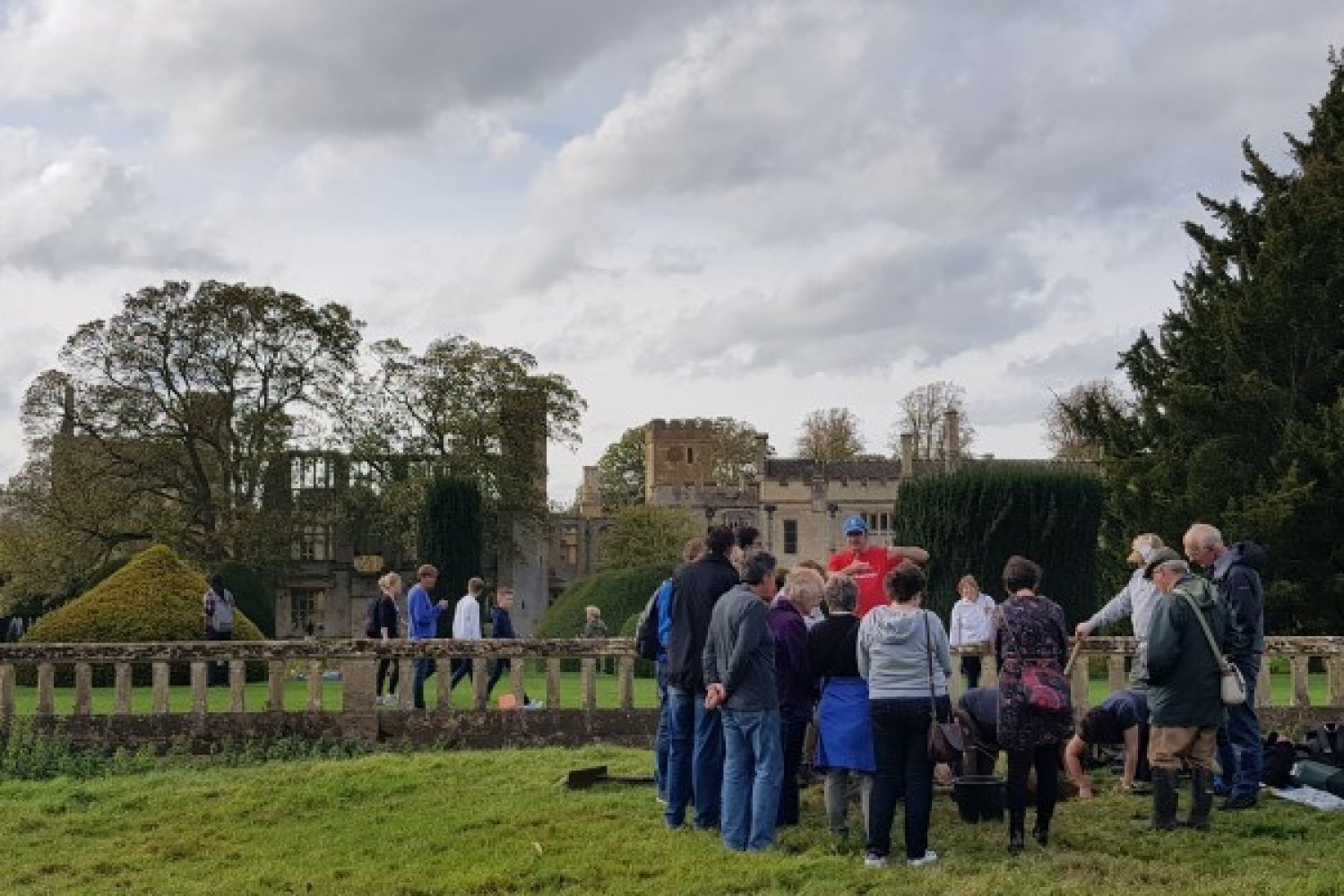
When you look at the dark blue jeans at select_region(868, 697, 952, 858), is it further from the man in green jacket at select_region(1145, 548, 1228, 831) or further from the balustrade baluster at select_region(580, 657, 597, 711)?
the balustrade baluster at select_region(580, 657, 597, 711)

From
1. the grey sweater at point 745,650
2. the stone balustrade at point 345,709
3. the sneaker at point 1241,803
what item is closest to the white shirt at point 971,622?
the stone balustrade at point 345,709

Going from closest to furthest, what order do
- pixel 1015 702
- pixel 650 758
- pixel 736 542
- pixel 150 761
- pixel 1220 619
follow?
pixel 1015 702 < pixel 1220 619 < pixel 736 542 < pixel 650 758 < pixel 150 761

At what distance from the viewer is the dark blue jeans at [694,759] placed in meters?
10.2

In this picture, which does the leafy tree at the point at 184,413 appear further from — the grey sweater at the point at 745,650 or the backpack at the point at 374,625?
the grey sweater at the point at 745,650

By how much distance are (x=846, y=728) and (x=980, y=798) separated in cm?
145

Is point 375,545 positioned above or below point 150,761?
above

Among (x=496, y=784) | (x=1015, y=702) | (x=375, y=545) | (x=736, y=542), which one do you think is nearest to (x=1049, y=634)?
(x=1015, y=702)

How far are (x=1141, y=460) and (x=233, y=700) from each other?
1830 centimetres

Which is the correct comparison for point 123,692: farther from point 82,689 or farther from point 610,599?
point 610,599

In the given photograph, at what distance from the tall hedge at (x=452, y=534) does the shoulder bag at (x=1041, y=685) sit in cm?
3290

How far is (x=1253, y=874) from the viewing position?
852 centimetres

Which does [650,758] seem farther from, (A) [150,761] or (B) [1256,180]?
(B) [1256,180]

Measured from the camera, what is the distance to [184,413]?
4641 centimetres

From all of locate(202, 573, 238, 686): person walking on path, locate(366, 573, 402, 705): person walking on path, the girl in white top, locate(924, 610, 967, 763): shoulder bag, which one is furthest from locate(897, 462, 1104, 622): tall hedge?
locate(924, 610, 967, 763): shoulder bag
